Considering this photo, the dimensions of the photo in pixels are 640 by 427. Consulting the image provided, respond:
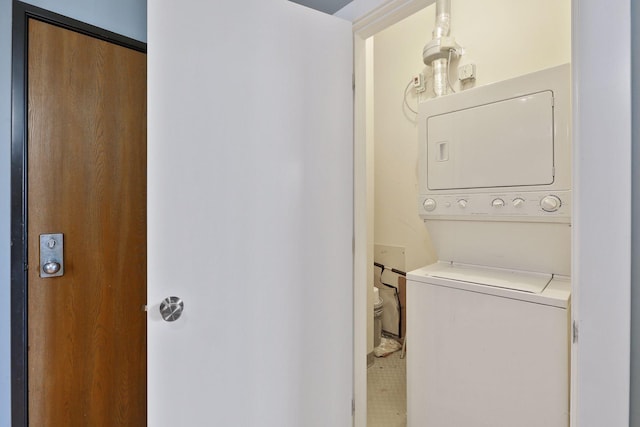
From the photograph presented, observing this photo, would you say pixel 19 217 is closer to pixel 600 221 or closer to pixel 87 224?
pixel 87 224

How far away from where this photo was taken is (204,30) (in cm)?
103

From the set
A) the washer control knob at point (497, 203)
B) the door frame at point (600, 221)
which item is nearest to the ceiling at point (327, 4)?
the door frame at point (600, 221)

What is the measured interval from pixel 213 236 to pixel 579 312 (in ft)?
3.48

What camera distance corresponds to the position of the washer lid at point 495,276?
135 centimetres

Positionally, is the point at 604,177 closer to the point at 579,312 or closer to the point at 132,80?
the point at 579,312

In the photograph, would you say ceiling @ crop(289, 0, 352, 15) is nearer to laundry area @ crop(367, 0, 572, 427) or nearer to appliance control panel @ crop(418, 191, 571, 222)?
laundry area @ crop(367, 0, 572, 427)

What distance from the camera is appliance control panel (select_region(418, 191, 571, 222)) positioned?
1347 millimetres

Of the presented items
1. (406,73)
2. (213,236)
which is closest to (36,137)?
(213,236)

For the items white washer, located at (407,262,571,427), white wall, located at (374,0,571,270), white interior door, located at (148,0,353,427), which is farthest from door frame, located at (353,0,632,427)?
white wall, located at (374,0,571,270)

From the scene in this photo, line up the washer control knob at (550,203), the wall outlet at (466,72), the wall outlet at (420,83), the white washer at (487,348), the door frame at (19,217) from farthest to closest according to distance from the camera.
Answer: the wall outlet at (420,83) < the wall outlet at (466,72) < the washer control knob at (550,203) < the white washer at (487,348) < the door frame at (19,217)

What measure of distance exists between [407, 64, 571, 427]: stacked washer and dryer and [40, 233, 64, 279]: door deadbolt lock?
1546 mm

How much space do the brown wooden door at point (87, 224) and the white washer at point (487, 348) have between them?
134 centimetres

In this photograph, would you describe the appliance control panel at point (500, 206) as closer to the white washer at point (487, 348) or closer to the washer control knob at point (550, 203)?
the washer control knob at point (550, 203)

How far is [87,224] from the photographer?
128 centimetres
